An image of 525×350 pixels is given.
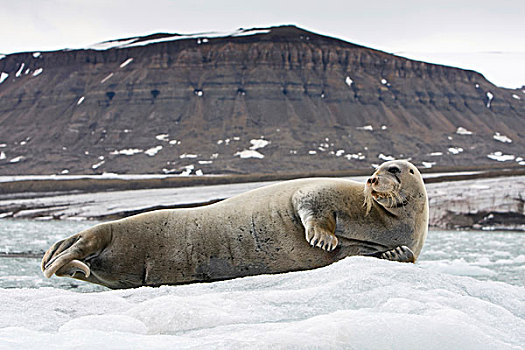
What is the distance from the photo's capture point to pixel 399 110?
3172 inches

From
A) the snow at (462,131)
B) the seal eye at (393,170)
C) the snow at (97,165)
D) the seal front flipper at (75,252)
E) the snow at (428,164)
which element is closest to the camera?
the seal front flipper at (75,252)

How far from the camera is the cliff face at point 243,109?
66875 mm

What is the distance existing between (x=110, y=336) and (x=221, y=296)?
0.97 meters

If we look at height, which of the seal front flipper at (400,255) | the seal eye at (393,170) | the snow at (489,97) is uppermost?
the snow at (489,97)

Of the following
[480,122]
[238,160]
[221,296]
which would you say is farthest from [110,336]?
[480,122]

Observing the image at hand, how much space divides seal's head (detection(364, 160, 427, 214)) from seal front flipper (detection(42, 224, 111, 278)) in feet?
7.17

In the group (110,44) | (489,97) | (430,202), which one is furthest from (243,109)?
(430,202)

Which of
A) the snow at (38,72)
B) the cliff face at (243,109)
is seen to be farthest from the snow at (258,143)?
the snow at (38,72)

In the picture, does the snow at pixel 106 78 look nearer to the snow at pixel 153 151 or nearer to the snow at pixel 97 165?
the snow at pixel 153 151

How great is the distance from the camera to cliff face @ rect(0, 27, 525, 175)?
219ft

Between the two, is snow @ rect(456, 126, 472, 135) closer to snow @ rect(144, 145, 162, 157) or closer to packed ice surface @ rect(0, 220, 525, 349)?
snow @ rect(144, 145, 162, 157)

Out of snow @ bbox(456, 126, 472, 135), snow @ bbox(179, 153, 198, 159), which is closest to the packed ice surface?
snow @ bbox(179, 153, 198, 159)

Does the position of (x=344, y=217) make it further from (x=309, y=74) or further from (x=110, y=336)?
(x=309, y=74)

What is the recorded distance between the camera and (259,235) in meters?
5.04
